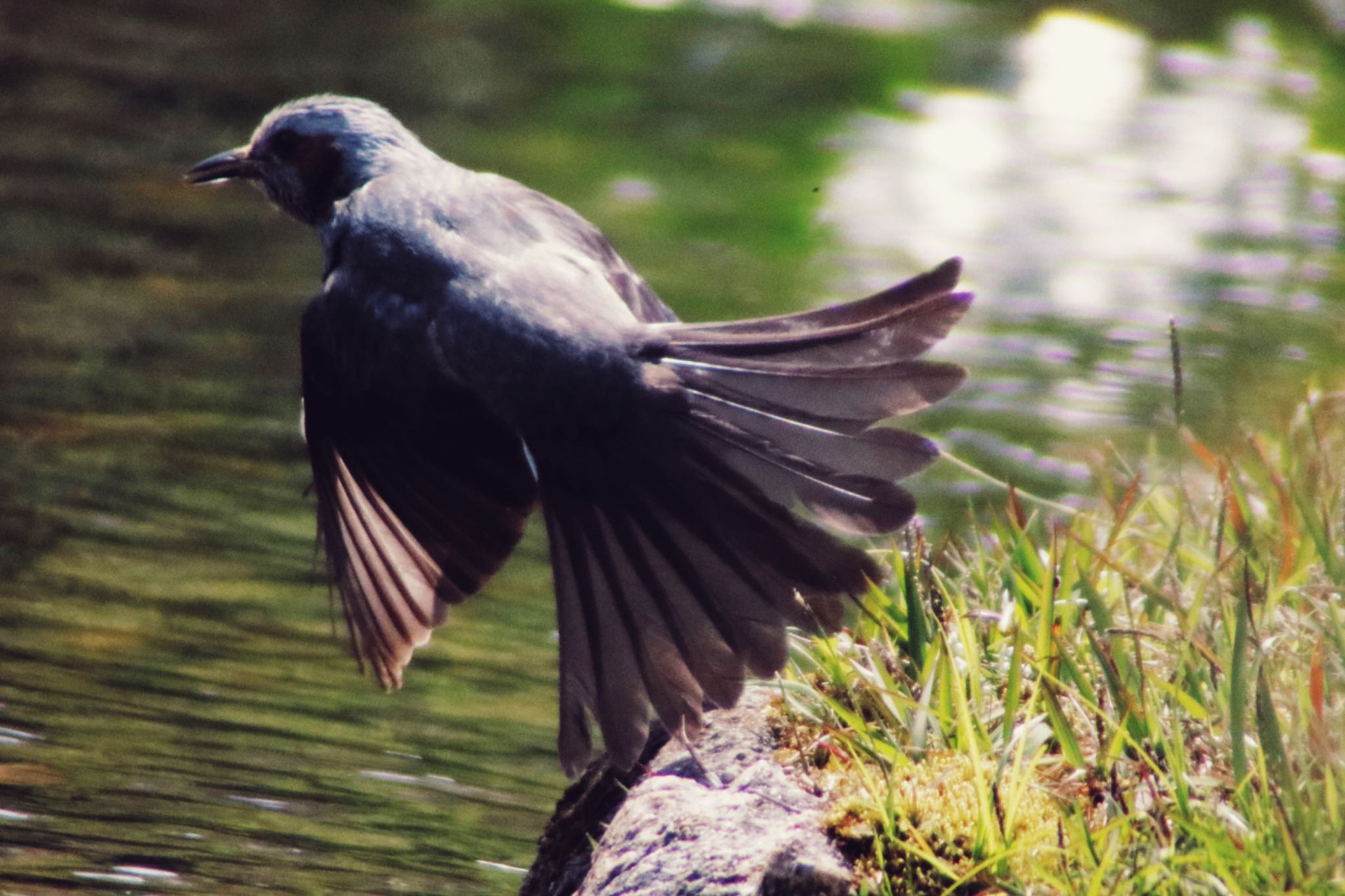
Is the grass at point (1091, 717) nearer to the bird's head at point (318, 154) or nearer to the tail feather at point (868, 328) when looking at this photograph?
the tail feather at point (868, 328)

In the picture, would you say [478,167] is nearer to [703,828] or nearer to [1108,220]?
[1108,220]

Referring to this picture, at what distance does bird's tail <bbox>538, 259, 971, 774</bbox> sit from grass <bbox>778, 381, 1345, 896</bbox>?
0.46 ft

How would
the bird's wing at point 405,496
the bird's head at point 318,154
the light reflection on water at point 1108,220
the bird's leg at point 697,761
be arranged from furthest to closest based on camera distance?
the light reflection on water at point 1108,220
the bird's head at point 318,154
the bird's wing at point 405,496
the bird's leg at point 697,761

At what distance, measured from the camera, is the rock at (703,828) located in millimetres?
3230

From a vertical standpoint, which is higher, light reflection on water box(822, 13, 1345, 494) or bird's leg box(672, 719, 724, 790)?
bird's leg box(672, 719, 724, 790)

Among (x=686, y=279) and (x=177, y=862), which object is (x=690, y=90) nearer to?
(x=686, y=279)

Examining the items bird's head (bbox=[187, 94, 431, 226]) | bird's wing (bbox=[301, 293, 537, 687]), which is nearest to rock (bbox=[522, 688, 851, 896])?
bird's wing (bbox=[301, 293, 537, 687])

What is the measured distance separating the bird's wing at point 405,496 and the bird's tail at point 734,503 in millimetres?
317

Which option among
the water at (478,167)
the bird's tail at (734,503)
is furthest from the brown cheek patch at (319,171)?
the bird's tail at (734,503)

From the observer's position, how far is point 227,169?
5.31 meters

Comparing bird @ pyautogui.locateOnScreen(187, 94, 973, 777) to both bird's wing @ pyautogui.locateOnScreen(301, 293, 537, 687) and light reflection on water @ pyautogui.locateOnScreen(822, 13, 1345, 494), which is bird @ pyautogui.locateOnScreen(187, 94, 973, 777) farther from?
light reflection on water @ pyautogui.locateOnScreen(822, 13, 1345, 494)

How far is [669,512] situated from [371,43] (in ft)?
36.1

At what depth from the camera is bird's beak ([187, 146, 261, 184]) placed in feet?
17.2

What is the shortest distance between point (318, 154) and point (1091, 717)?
8.39ft
